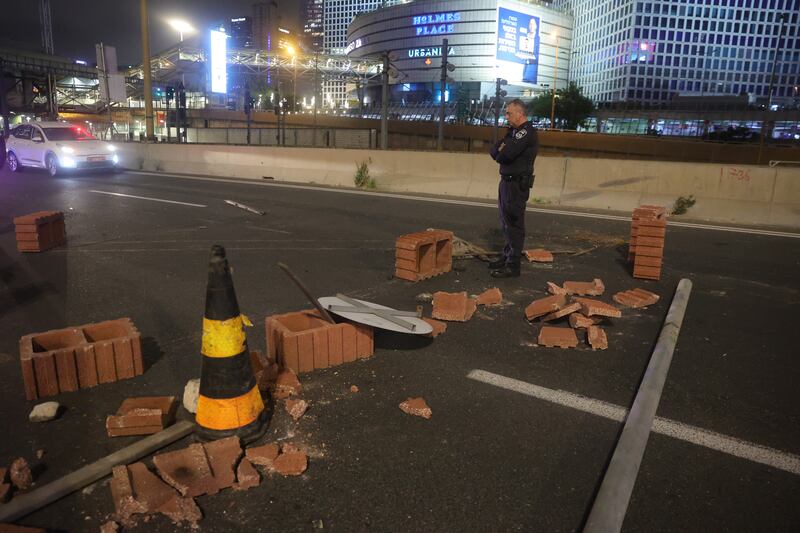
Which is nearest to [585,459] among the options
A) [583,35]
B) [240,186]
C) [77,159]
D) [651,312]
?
[651,312]

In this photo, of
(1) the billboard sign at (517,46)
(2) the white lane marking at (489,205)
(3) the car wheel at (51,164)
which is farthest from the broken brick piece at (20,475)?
(1) the billboard sign at (517,46)

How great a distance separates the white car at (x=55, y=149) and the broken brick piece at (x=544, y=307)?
17480mm

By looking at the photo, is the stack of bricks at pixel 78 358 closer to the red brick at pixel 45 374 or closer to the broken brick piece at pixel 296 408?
the red brick at pixel 45 374

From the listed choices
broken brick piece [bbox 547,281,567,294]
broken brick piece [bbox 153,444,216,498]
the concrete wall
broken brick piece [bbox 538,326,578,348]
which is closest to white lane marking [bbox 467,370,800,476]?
broken brick piece [bbox 538,326,578,348]

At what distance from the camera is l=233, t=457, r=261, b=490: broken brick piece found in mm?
2748

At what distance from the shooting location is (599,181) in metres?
13.0

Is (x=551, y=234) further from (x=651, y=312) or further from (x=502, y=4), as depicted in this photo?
(x=502, y=4)

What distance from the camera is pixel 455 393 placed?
3756mm

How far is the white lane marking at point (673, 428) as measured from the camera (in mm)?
3059

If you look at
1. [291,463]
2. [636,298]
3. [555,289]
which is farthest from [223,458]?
[636,298]

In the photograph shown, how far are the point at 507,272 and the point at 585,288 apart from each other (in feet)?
3.37

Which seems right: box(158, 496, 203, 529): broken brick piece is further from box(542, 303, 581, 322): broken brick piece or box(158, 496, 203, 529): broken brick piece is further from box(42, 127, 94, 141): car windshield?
box(42, 127, 94, 141): car windshield

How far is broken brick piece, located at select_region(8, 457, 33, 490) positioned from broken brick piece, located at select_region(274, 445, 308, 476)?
1.18 metres

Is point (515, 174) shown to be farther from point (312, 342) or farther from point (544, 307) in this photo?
point (312, 342)
